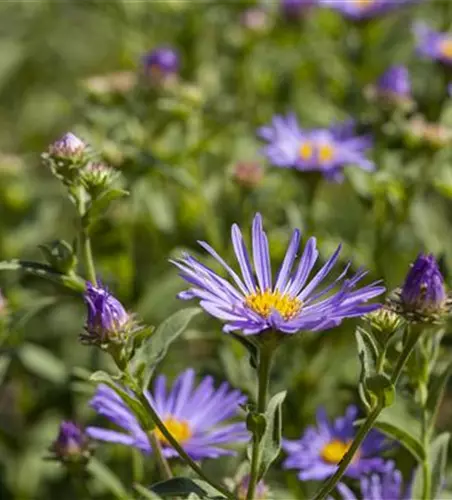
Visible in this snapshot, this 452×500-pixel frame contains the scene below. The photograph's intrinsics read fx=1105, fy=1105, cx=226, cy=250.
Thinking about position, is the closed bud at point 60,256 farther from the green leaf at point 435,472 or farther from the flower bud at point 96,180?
the green leaf at point 435,472

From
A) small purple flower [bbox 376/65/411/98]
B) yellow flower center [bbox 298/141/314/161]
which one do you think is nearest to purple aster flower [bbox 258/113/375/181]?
yellow flower center [bbox 298/141/314/161]

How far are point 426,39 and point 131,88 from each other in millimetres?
614

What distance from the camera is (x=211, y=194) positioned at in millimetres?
2193

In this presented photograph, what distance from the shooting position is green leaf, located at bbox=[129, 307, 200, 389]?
117 centimetres

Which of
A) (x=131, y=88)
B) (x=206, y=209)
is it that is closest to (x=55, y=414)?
(x=206, y=209)

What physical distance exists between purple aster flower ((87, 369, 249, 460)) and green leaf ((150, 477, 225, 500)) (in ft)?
0.67

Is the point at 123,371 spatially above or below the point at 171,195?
below

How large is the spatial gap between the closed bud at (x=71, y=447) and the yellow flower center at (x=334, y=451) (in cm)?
36

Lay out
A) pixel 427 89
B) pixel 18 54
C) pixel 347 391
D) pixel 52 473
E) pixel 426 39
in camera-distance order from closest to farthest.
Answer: pixel 347 391 < pixel 52 473 < pixel 426 39 < pixel 427 89 < pixel 18 54

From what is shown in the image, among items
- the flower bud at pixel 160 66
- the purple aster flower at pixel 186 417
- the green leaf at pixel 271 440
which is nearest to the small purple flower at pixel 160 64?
the flower bud at pixel 160 66

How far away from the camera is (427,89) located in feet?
8.69

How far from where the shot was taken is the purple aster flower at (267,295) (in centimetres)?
103

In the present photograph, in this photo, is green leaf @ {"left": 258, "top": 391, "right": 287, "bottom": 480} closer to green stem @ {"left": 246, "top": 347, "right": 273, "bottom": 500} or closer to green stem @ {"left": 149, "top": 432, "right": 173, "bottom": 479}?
green stem @ {"left": 246, "top": 347, "right": 273, "bottom": 500}

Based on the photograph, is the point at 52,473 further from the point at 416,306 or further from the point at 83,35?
the point at 83,35
